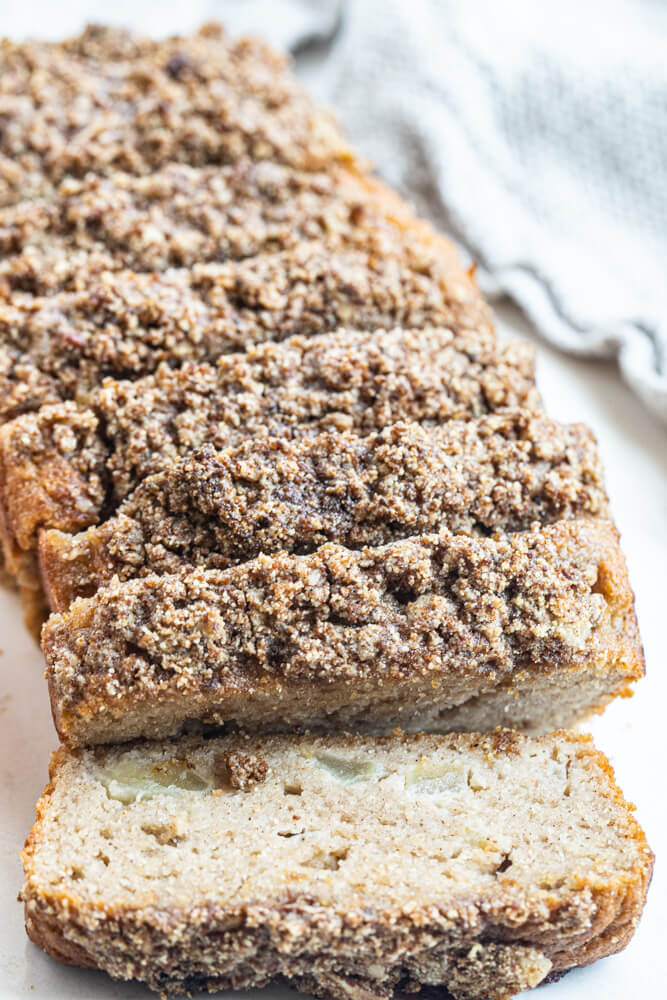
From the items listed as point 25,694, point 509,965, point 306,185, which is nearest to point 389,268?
point 306,185

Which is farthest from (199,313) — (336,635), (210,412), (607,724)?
(607,724)

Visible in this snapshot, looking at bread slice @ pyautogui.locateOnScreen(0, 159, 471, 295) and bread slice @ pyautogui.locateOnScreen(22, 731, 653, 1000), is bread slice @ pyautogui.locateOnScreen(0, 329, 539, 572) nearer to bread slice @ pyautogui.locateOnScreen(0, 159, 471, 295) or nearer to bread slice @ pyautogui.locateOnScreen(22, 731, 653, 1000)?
bread slice @ pyautogui.locateOnScreen(0, 159, 471, 295)

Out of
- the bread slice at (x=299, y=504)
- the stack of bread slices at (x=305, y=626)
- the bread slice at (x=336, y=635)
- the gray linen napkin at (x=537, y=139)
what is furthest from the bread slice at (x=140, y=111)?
the bread slice at (x=336, y=635)

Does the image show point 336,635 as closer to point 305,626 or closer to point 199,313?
point 305,626

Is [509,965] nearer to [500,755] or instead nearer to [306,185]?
[500,755]

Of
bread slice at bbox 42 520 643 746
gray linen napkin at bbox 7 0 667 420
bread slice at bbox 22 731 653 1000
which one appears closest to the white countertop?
bread slice at bbox 22 731 653 1000
